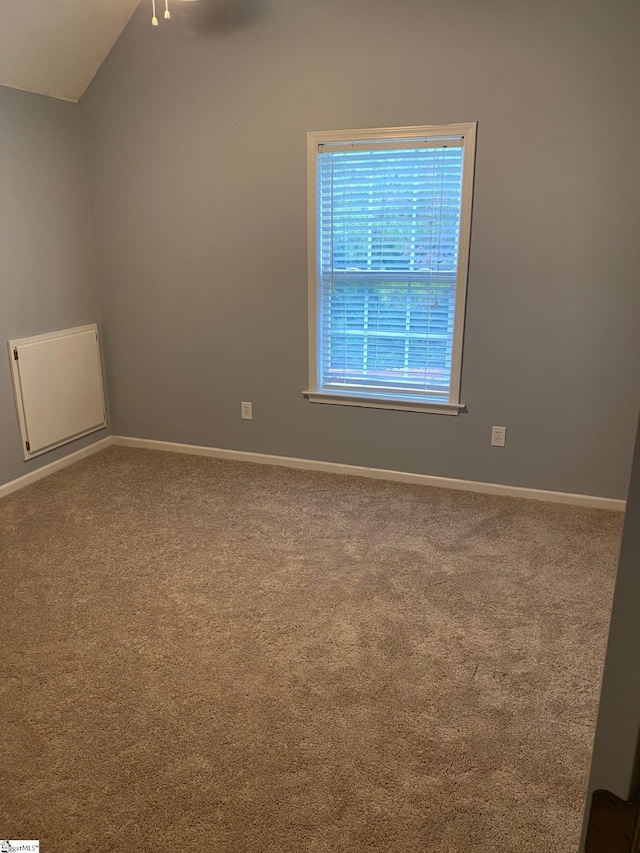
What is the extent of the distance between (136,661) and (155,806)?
2.08ft

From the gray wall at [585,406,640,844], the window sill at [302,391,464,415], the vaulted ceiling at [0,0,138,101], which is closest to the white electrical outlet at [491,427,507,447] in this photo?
the window sill at [302,391,464,415]

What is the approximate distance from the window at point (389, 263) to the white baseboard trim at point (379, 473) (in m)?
0.44

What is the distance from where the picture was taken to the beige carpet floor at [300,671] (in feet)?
5.43

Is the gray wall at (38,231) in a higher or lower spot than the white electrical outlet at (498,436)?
higher

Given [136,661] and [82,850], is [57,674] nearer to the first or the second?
[136,661]

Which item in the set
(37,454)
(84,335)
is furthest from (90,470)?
(84,335)

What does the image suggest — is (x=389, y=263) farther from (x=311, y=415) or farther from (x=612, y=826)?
(x=612, y=826)

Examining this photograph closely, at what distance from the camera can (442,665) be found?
2.22 m

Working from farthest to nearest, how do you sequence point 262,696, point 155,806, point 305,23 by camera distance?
point 305,23
point 262,696
point 155,806

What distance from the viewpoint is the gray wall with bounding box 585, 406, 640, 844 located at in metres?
0.55

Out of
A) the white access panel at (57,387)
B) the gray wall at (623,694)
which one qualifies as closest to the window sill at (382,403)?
the white access panel at (57,387)

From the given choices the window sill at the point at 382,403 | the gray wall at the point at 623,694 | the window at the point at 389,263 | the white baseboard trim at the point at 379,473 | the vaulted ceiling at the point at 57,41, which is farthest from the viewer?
the window sill at the point at 382,403

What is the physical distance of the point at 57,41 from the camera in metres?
3.43

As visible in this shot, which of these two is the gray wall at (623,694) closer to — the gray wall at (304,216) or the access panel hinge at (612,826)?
the access panel hinge at (612,826)
